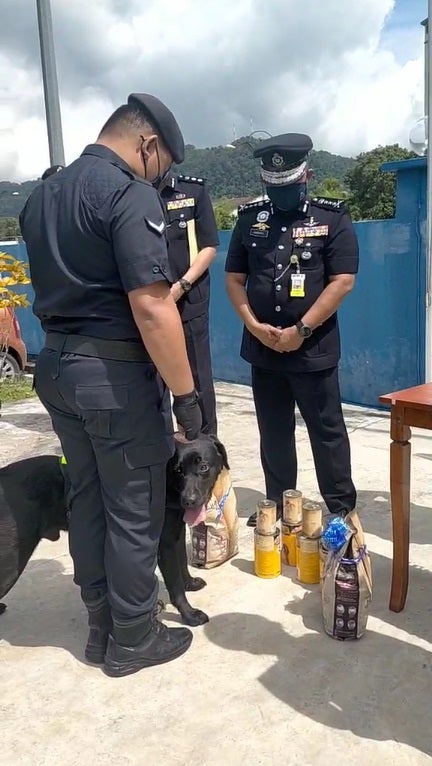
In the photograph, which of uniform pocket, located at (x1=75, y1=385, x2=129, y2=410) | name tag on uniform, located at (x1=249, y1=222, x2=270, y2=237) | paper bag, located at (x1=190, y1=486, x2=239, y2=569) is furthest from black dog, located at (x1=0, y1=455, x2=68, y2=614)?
name tag on uniform, located at (x1=249, y1=222, x2=270, y2=237)

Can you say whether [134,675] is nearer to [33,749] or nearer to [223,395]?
[33,749]

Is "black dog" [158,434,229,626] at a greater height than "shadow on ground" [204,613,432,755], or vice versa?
"black dog" [158,434,229,626]

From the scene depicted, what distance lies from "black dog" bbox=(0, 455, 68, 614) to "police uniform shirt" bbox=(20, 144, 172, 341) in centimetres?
65

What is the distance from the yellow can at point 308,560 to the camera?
2836 millimetres

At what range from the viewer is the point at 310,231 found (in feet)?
9.69

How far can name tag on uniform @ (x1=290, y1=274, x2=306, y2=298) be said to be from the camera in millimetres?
2975

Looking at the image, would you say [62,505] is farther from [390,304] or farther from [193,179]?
[390,304]

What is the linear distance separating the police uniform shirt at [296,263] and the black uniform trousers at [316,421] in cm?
8

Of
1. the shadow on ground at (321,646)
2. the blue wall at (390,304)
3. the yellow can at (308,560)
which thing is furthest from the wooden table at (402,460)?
the blue wall at (390,304)

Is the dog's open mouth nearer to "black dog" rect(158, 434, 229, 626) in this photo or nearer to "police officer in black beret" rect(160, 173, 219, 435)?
"black dog" rect(158, 434, 229, 626)

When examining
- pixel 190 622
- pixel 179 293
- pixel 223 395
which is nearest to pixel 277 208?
pixel 179 293

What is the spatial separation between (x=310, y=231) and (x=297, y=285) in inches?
9.6

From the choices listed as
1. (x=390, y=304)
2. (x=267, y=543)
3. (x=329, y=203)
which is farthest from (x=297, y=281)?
(x=390, y=304)

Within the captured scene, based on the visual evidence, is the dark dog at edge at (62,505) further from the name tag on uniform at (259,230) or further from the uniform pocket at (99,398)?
the name tag on uniform at (259,230)
